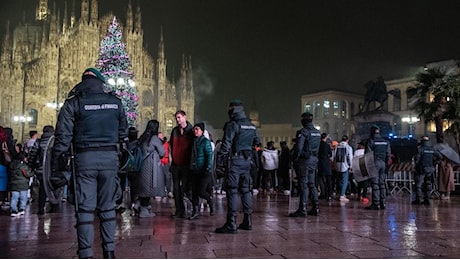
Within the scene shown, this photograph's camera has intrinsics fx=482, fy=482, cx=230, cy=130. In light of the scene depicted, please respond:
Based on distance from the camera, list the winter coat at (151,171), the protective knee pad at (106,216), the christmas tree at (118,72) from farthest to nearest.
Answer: the christmas tree at (118,72), the winter coat at (151,171), the protective knee pad at (106,216)

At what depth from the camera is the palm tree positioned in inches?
756

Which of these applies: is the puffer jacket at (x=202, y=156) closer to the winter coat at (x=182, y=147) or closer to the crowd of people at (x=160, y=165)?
the crowd of people at (x=160, y=165)

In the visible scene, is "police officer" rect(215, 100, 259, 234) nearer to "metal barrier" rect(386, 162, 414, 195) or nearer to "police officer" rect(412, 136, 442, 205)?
"police officer" rect(412, 136, 442, 205)

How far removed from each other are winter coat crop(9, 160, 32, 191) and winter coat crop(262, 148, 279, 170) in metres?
8.31

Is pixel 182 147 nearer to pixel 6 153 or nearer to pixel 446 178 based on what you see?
pixel 6 153

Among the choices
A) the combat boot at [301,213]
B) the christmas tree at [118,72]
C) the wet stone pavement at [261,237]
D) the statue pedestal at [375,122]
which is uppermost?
the christmas tree at [118,72]

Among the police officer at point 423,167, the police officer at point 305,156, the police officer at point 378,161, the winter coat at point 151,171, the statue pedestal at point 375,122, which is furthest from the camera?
the statue pedestal at point 375,122

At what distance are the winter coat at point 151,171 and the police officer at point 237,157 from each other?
195 centimetres

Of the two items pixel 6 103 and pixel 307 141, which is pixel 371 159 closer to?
pixel 307 141

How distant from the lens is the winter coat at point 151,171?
8273mm

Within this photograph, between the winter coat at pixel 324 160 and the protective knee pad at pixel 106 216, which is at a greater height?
the winter coat at pixel 324 160

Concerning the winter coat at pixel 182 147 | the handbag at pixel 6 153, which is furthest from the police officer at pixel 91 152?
the handbag at pixel 6 153

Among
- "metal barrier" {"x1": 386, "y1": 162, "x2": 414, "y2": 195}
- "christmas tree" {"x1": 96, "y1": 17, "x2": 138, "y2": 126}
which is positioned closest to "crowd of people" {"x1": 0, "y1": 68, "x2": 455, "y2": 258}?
"metal barrier" {"x1": 386, "y1": 162, "x2": 414, "y2": 195}

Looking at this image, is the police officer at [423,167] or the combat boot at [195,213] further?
the police officer at [423,167]
